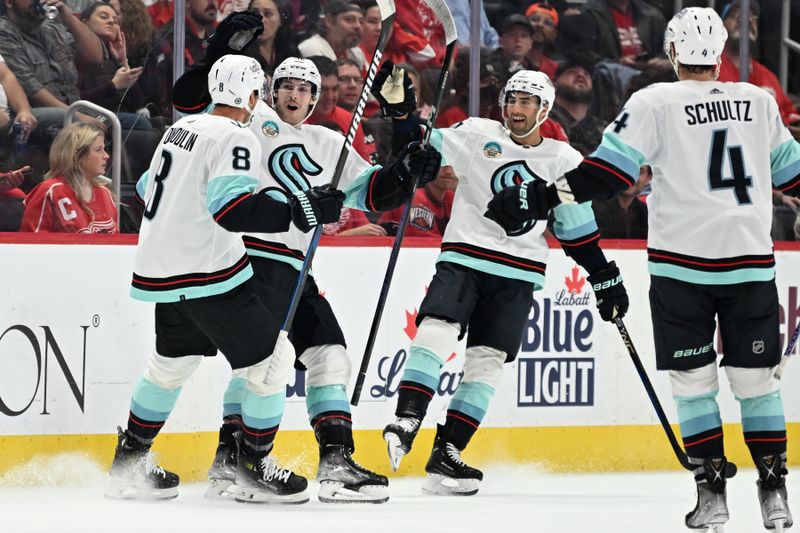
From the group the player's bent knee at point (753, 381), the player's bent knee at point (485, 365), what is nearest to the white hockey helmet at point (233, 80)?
the player's bent knee at point (485, 365)

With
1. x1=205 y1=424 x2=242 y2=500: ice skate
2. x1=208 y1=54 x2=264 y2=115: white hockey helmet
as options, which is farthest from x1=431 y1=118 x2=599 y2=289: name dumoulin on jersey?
x1=205 y1=424 x2=242 y2=500: ice skate

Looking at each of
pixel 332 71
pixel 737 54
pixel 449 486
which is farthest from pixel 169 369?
pixel 737 54

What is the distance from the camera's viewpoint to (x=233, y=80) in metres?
4.07

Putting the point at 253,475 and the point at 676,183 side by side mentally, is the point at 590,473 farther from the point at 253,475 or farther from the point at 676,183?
the point at 676,183

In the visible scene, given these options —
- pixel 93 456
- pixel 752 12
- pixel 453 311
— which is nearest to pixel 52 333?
pixel 93 456

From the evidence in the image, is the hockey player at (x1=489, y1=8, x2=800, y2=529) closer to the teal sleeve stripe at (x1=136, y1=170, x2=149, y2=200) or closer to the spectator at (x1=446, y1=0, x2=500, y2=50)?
the teal sleeve stripe at (x1=136, y1=170, x2=149, y2=200)

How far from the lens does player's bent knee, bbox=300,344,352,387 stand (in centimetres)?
427

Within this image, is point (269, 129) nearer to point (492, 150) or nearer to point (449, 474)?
point (492, 150)

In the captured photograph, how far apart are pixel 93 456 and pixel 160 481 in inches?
18.6

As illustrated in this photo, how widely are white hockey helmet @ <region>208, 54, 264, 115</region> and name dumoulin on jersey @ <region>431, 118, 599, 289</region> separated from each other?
76 cm

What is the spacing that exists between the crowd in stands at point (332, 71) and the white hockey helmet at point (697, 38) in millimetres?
1761

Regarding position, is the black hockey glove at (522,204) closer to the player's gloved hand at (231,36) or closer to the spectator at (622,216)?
the player's gloved hand at (231,36)

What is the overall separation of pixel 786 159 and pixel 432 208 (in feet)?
6.14

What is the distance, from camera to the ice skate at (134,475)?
4211 millimetres
